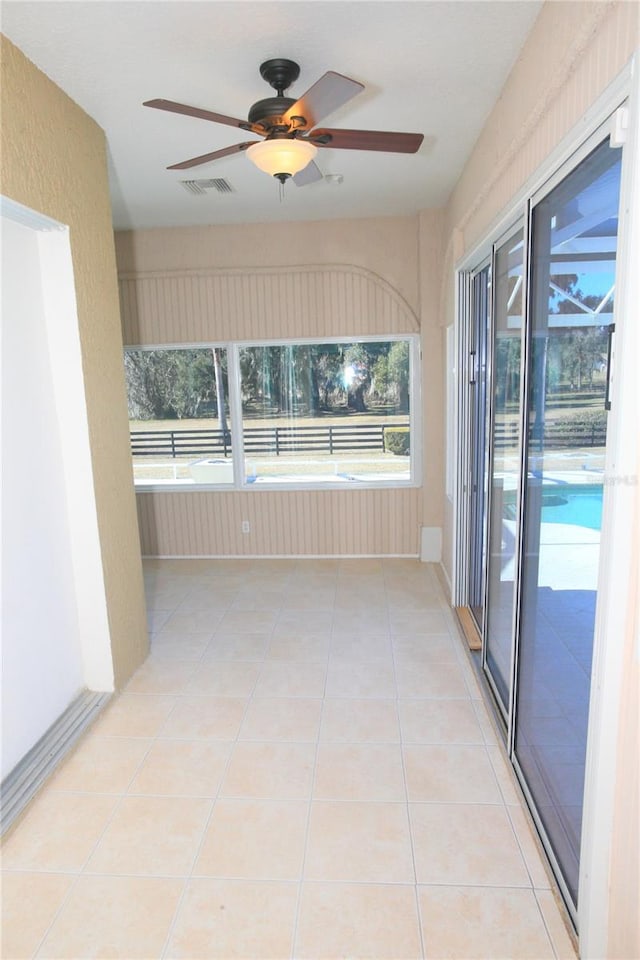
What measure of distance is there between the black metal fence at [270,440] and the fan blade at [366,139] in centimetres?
283

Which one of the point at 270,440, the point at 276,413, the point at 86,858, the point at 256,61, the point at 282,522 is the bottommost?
the point at 86,858

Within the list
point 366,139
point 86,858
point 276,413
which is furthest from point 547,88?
point 276,413

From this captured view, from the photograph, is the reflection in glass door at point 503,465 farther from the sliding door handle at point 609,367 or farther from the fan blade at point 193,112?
the fan blade at point 193,112

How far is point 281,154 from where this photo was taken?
6.88 feet

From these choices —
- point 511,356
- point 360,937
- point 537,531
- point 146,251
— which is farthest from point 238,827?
point 146,251

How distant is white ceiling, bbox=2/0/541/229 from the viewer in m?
1.95

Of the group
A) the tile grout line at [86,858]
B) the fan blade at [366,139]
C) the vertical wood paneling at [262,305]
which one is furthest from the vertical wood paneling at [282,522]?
the fan blade at [366,139]

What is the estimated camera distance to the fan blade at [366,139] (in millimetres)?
2107

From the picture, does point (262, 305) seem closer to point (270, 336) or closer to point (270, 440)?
point (270, 336)

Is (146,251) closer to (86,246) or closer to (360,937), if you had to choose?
(86,246)

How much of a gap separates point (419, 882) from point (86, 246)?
9.70 ft

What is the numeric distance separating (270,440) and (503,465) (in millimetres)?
2697

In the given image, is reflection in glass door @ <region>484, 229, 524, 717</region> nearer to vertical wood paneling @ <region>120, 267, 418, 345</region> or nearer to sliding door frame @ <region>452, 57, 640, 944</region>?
sliding door frame @ <region>452, 57, 640, 944</region>

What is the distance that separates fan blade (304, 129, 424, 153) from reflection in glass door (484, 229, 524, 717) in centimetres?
58
